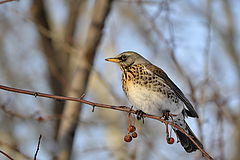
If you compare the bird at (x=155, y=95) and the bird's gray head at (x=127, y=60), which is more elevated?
the bird's gray head at (x=127, y=60)

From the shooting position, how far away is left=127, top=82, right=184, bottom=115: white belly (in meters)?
4.19

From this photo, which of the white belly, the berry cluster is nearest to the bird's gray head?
the white belly

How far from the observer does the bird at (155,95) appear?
4.21 metres

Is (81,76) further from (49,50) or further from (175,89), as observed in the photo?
(175,89)

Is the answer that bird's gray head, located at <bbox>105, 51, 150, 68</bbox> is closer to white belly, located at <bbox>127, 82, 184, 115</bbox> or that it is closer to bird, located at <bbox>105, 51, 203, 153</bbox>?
bird, located at <bbox>105, 51, 203, 153</bbox>

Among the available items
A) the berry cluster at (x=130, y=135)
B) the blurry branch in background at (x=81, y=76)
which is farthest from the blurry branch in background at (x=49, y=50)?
the berry cluster at (x=130, y=135)

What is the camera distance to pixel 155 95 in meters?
4.27

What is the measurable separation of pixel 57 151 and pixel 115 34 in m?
1.69

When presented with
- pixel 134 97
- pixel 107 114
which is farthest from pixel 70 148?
pixel 107 114

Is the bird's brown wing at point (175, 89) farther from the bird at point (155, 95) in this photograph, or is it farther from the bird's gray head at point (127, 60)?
the bird's gray head at point (127, 60)

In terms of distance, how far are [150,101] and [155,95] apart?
104 millimetres

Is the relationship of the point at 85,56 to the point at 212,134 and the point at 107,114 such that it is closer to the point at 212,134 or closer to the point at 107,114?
the point at 212,134

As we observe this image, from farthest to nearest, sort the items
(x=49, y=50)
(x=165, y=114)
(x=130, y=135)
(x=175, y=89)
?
(x=49, y=50) → (x=175, y=89) → (x=165, y=114) → (x=130, y=135)

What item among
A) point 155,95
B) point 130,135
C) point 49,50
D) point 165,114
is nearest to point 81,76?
point 49,50
